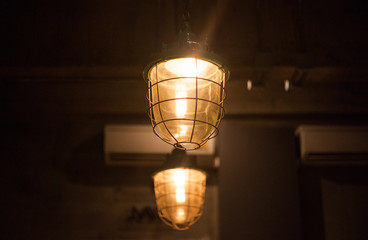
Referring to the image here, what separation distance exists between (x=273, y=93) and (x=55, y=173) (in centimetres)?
211

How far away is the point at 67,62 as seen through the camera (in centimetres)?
365

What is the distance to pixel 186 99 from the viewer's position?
5.20ft

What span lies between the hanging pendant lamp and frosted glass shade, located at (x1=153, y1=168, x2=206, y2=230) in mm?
1051

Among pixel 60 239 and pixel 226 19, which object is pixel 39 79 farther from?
pixel 226 19

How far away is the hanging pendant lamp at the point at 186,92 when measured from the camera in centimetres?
158

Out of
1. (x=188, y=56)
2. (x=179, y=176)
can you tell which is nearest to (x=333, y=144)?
(x=179, y=176)

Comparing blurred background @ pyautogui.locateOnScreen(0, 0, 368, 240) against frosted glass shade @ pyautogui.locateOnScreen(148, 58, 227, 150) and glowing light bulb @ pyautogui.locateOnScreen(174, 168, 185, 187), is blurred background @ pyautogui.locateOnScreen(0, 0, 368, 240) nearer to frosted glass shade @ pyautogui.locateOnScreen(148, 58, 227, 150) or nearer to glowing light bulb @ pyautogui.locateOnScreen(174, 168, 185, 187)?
glowing light bulb @ pyautogui.locateOnScreen(174, 168, 185, 187)

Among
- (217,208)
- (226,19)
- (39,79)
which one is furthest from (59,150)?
(226,19)

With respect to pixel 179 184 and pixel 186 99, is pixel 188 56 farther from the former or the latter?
pixel 179 184

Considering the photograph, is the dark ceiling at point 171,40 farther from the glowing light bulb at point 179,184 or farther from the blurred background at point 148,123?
the glowing light bulb at point 179,184

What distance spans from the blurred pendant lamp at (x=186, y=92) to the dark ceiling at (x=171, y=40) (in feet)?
6.55

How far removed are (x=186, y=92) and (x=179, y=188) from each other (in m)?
1.22

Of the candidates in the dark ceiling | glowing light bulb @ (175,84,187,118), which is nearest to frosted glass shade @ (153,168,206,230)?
glowing light bulb @ (175,84,187,118)

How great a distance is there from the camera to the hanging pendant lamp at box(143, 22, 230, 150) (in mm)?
1584
